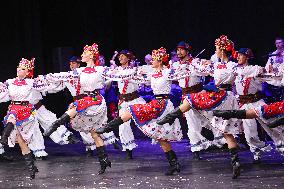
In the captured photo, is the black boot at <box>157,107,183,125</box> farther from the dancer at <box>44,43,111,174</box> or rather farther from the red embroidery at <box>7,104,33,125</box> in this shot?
the red embroidery at <box>7,104,33,125</box>

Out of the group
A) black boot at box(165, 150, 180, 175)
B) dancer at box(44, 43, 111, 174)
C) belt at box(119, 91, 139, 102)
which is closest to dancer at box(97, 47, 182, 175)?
black boot at box(165, 150, 180, 175)

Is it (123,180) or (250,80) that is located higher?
(250,80)

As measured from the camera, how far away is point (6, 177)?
7.92m

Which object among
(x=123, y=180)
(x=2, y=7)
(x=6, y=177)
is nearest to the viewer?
(x=123, y=180)

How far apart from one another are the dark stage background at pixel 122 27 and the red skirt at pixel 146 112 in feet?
13.7

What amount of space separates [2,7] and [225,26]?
446 centimetres

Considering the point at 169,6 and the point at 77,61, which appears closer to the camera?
the point at 77,61

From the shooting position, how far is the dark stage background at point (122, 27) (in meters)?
11.2

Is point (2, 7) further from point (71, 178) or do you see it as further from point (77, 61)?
point (71, 178)

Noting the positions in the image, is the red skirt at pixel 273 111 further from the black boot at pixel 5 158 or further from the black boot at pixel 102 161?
the black boot at pixel 5 158

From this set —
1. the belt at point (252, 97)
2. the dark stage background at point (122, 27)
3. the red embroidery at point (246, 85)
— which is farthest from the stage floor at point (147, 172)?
the dark stage background at point (122, 27)

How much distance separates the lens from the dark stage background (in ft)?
36.7

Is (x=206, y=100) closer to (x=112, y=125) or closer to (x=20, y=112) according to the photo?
(x=112, y=125)

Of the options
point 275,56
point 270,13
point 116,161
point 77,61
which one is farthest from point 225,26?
point 116,161
